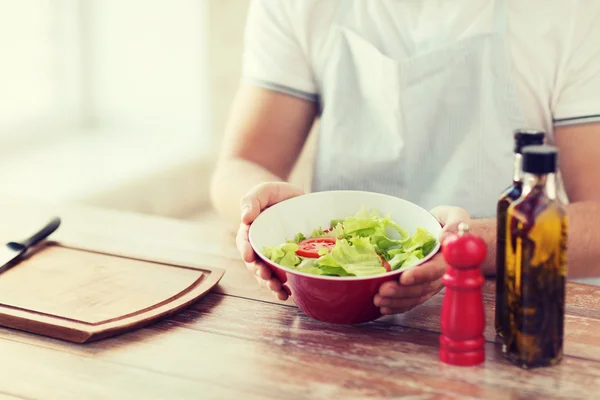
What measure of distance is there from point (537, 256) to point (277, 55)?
3.14ft

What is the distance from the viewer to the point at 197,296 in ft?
3.76

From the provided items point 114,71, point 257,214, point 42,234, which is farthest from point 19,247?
point 114,71

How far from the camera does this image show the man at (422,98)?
1498mm

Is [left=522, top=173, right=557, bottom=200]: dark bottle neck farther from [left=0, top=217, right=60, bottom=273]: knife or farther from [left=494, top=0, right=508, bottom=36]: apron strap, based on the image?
[left=0, top=217, right=60, bottom=273]: knife

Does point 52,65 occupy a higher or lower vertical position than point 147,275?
higher

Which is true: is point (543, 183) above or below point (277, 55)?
below

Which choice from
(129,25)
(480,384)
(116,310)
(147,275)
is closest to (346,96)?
(147,275)

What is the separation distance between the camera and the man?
4.91 ft

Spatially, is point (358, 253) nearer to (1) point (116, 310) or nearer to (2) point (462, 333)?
(2) point (462, 333)

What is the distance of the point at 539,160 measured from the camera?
32.4 inches

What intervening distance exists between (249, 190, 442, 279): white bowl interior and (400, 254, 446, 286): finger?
0.13 m

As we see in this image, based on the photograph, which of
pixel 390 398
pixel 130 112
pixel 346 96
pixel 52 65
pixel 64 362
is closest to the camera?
pixel 390 398

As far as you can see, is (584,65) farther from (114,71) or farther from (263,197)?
(114,71)

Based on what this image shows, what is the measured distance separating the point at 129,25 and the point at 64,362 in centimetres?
218
